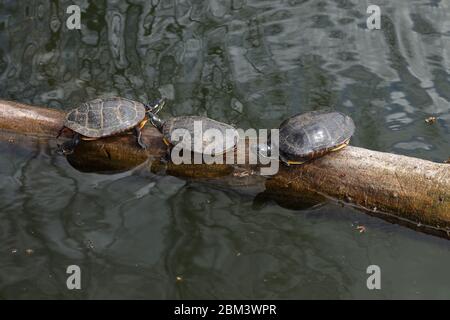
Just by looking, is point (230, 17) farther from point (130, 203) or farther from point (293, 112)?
point (130, 203)

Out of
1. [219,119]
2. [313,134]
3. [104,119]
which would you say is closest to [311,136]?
[313,134]

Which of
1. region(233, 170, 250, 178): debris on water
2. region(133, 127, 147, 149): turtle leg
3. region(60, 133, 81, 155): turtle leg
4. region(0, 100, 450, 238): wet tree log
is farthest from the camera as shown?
region(60, 133, 81, 155): turtle leg

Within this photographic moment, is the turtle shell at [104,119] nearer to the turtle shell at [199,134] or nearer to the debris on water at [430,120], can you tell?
the turtle shell at [199,134]

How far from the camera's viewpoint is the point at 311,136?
5039 millimetres

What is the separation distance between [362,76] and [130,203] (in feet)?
11.6

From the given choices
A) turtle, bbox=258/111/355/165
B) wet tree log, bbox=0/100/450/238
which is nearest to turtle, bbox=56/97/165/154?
wet tree log, bbox=0/100/450/238

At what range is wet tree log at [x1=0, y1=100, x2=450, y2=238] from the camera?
15.8 ft

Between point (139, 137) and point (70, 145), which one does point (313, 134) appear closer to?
point (139, 137)

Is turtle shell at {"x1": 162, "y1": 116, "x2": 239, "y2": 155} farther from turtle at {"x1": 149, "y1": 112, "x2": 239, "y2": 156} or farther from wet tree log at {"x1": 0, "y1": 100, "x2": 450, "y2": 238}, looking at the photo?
wet tree log at {"x1": 0, "y1": 100, "x2": 450, "y2": 238}

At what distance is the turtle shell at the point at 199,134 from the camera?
205 inches

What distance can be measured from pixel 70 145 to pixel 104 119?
550 millimetres

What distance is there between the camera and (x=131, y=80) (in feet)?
24.9

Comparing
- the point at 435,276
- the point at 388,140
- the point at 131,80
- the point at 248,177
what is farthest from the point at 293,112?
the point at 435,276

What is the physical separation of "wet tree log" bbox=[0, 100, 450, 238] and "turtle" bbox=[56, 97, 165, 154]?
0.14 metres
